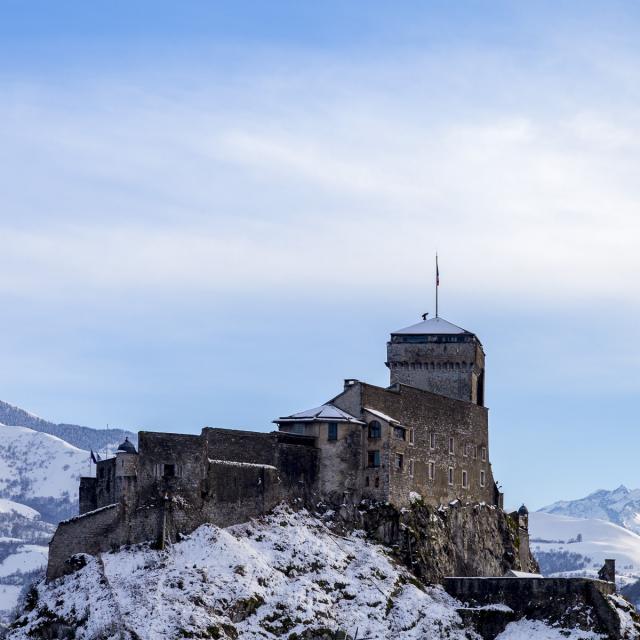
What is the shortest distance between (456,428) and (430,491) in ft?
25.9

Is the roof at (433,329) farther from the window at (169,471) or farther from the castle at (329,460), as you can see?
the window at (169,471)

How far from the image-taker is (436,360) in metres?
136

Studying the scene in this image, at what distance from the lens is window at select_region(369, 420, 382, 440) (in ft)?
395

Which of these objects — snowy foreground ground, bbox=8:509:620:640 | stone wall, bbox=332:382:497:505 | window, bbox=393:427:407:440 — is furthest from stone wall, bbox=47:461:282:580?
window, bbox=393:427:407:440

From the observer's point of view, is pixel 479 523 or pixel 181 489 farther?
pixel 479 523

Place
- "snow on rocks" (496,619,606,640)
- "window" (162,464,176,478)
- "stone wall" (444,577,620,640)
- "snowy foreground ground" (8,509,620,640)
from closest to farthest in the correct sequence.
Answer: "snowy foreground ground" (8,509,620,640) → "window" (162,464,176,478) → "snow on rocks" (496,619,606,640) → "stone wall" (444,577,620,640)

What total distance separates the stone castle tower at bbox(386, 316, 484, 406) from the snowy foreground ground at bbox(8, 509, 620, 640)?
2269cm

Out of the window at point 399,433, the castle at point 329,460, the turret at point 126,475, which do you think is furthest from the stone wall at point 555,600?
the turret at point 126,475

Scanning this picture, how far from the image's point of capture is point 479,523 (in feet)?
432

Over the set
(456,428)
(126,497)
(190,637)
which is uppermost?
(456,428)

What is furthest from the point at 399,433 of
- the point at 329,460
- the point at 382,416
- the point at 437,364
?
the point at 437,364

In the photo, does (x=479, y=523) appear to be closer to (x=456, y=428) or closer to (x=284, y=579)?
(x=456, y=428)

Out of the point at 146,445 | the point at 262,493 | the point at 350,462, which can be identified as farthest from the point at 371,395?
the point at 146,445

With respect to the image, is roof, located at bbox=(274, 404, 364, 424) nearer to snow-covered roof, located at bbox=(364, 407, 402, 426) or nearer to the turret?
snow-covered roof, located at bbox=(364, 407, 402, 426)
